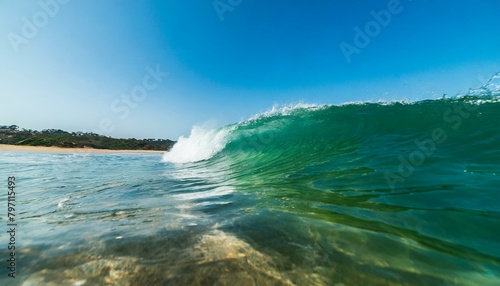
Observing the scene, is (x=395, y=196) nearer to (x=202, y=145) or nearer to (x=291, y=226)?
(x=291, y=226)

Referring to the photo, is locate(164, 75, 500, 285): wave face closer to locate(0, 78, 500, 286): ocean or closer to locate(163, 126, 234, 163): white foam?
locate(0, 78, 500, 286): ocean

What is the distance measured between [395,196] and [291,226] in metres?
1.79

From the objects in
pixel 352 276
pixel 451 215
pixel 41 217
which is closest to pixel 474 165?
pixel 451 215

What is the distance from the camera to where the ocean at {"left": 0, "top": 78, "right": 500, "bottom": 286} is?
186 cm

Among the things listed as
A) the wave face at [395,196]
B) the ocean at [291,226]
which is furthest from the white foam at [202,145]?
the ocean at [291,226]

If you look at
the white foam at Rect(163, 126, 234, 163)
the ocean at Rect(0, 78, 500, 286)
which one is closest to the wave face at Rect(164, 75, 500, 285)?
the ocean at Rect(0, 78, 500, 286)

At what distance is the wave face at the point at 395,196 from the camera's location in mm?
2072

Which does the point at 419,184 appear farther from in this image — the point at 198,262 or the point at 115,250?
the point at 115,250

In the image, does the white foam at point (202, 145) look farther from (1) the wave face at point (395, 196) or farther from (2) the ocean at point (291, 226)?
(2) the ocean at point (291, 226)

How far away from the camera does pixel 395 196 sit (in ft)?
11.7

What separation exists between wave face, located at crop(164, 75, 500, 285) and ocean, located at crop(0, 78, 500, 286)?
17 mm

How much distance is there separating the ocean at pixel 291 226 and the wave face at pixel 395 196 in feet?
0.05

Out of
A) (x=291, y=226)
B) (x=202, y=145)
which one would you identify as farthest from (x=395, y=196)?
(x=202, y=145)

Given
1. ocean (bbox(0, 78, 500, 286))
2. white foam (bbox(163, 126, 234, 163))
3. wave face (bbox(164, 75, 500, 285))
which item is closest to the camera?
ocean (bbox(0, 78, 500, 286))
